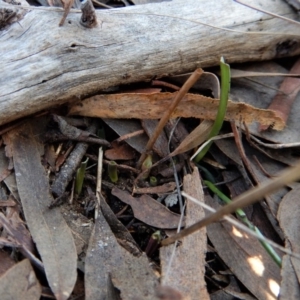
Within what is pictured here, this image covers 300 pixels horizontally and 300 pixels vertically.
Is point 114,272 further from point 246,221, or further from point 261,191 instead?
point 261,191

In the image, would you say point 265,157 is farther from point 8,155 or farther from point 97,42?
point 8,155

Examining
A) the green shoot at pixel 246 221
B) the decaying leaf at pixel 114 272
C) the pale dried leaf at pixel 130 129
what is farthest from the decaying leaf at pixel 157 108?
the decaying leaf at pixel 114 272

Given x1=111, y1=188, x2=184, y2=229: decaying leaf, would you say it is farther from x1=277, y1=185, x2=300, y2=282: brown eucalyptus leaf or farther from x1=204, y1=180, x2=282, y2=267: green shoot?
x1=277, y1=185, x2=300, y2=282: brown eucalyptus leaf

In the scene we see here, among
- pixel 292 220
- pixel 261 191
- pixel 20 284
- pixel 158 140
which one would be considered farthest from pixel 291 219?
pixel 20 284

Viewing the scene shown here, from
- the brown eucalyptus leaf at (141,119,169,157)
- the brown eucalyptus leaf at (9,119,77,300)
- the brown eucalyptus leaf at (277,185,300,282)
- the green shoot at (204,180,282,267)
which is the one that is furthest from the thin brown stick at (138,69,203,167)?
the brown eucalyptus leaf at (277,185,300,282)

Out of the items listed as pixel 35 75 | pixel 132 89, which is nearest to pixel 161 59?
pixel 132 89

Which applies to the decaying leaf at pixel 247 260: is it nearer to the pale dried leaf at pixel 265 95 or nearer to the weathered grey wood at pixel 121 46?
the pale dried leaf at pixel 265 95
